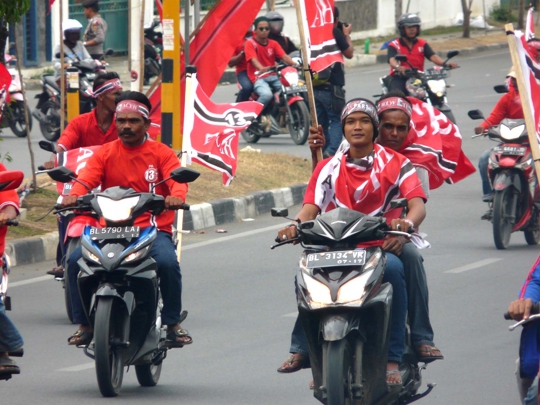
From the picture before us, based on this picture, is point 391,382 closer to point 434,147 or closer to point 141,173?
point 434,147

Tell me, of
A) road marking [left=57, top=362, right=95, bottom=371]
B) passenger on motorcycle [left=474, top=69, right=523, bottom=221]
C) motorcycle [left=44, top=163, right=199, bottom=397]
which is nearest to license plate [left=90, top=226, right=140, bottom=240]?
motorcycle [left=44, top=163, right=199, bottom=397]

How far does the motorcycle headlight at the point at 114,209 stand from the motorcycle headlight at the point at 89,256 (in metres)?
0.19

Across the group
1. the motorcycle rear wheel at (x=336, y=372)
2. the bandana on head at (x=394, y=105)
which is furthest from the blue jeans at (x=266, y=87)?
the motorcycle rear wheel at (x=336, y=372)

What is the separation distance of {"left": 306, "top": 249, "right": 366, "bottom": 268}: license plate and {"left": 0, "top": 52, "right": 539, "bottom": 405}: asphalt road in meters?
1.23

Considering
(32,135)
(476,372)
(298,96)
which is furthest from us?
(32,135)

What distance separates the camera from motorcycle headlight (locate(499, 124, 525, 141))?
10805 millimetres

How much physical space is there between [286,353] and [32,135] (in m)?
11.9

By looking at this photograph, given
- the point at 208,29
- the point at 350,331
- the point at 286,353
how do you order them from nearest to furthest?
the point at 350,331 → the point at 286,353 → the point at 208,29

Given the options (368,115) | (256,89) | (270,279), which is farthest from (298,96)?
(368,115)

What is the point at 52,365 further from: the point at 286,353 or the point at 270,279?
the point at 270,279

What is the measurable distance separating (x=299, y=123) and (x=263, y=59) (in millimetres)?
1115

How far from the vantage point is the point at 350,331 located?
5.12 metres

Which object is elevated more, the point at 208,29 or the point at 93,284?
the point at 208,29

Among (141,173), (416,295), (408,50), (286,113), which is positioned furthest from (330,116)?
(416,295)
